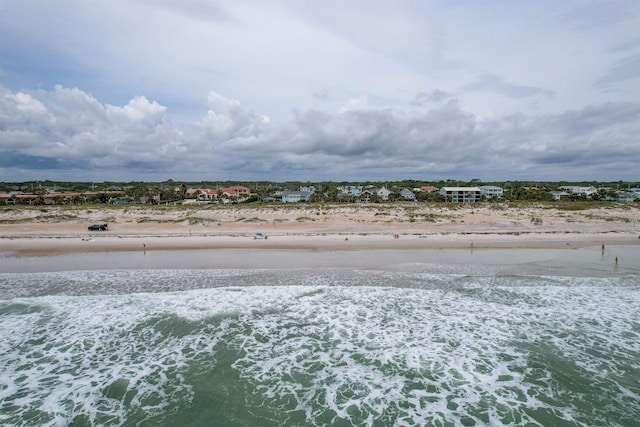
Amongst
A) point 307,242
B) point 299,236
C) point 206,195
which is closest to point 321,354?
point 307,242

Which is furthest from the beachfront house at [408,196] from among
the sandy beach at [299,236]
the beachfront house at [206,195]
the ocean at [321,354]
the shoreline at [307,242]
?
the ocean at [321,354]

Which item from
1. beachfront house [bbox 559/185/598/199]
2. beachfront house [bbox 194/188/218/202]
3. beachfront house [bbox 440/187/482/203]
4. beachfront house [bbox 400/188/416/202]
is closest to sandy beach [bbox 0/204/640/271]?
beachfront house [bbox 400/188/416/202]

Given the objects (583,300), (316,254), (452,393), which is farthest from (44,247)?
(583,300)

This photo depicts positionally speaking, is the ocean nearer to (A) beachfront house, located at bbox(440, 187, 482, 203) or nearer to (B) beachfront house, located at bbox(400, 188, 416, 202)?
(B) beachfront house, located at bbox(400, 188, 416, 202)

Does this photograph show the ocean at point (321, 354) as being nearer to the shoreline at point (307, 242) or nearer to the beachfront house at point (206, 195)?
the shoreline at point (307, 242)

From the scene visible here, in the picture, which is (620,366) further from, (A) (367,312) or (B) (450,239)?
(B) (450,239)

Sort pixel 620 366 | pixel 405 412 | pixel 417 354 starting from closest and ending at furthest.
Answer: pixel 405 412 < pixel 620 366 < pixel 417 354
